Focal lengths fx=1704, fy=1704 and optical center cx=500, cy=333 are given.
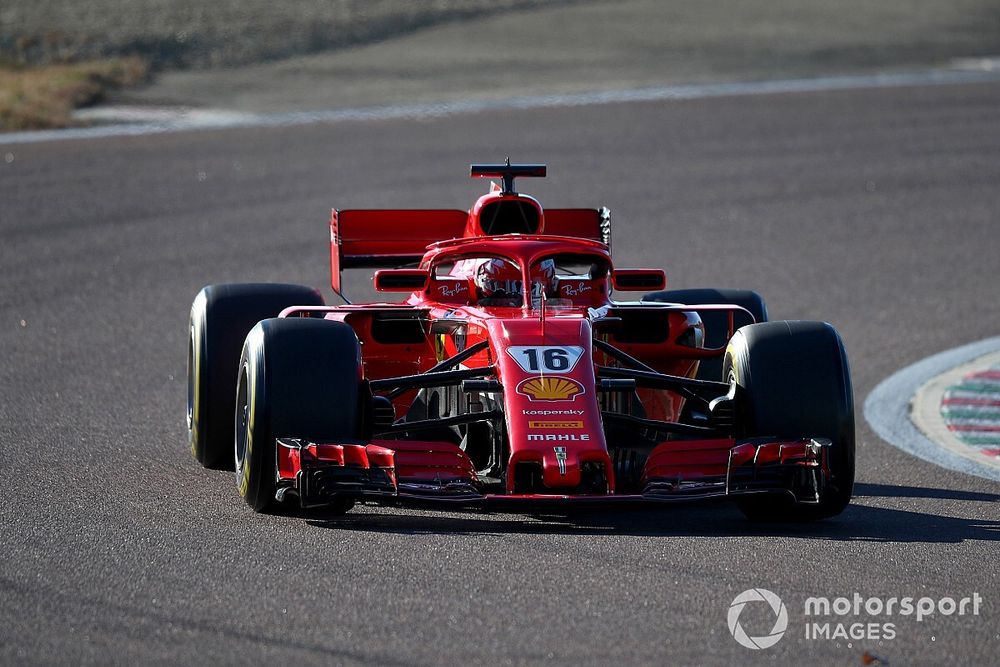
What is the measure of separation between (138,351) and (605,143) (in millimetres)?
9157

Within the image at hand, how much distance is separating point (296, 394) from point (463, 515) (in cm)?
97

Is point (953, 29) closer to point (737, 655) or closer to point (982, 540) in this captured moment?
point (982, 540)

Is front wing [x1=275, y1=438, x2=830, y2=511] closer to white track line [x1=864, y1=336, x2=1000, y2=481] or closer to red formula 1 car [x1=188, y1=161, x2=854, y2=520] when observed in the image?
red formula 1 car [x1=188, y1=161, x2=854, y2=520]

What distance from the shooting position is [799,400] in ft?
25.8

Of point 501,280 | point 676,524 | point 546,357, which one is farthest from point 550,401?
point 501,280

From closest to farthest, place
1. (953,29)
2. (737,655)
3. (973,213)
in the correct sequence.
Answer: (737,655) → (973,213) → (953,29)

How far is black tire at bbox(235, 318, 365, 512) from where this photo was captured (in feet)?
24.8

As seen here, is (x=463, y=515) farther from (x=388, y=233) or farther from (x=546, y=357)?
(x=388, y=233)

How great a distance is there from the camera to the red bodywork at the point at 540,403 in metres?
7.33

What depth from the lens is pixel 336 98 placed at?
74.2 feet

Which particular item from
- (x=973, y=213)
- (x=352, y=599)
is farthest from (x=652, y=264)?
(x=352, y=599)

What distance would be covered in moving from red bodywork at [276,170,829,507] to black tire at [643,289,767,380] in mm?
331

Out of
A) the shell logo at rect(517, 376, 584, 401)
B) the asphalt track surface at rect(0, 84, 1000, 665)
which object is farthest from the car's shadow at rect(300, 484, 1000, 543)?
the shell logo at rect(517, 376, 584, 401)

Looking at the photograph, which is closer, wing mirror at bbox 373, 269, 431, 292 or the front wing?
the front wing
